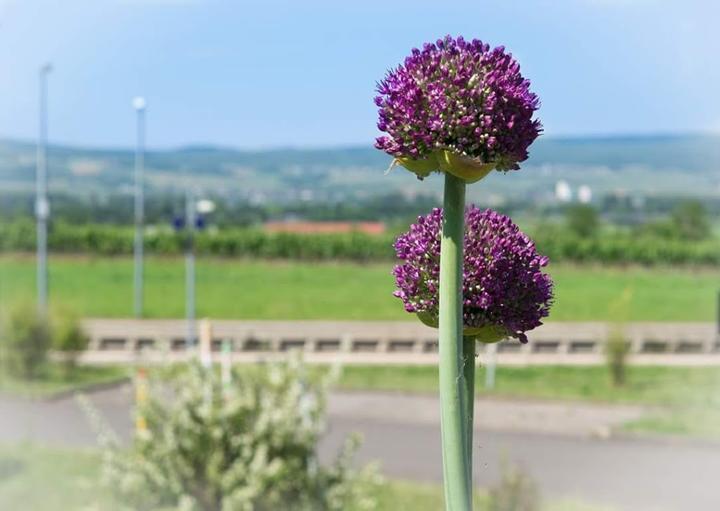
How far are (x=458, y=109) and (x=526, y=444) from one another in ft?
28.5

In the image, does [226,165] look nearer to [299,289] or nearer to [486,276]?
[299,289]

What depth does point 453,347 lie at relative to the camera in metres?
0.54

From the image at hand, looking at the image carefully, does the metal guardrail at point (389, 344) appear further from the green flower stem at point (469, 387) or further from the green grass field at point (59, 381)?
the green flower stem at point (469, 387)

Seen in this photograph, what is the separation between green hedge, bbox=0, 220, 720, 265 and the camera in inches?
1085

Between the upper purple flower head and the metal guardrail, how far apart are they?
42.6ft

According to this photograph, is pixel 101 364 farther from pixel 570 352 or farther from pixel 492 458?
pixel 492 458

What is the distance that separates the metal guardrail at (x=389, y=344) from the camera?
45.9ft

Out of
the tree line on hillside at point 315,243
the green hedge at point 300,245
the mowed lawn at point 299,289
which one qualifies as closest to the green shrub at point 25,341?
the mowed lawn at point 299,289

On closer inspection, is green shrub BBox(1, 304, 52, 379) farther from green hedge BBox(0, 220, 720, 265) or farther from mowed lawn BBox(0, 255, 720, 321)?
green hedge BBox(0, 220, 720, 265)

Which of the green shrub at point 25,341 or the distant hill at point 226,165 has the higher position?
the distant hill at point 226,165

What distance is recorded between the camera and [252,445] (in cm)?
445

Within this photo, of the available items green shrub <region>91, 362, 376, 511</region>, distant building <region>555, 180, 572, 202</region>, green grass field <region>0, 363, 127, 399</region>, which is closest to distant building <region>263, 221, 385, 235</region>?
green grass field <region>0, 363, 127, 399</region>

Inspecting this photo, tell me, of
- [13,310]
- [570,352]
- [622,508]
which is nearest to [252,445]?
[622,508]

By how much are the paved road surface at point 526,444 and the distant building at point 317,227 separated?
22523 millimetres
